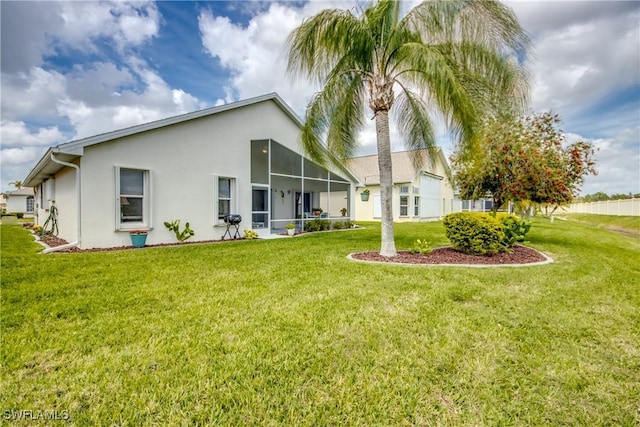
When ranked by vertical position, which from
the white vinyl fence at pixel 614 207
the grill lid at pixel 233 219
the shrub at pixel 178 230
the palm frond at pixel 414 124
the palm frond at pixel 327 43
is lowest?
the shrub at pixel 178 230

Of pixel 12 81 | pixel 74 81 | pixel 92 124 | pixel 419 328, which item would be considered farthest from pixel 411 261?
pixel 92 124

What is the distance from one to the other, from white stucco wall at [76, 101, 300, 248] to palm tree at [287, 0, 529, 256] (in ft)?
15.5

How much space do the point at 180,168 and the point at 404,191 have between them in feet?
61.2

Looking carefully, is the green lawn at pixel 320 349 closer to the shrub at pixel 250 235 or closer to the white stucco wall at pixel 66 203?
the white stucco wall at pixel 66 203

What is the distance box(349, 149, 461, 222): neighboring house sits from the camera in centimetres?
2464

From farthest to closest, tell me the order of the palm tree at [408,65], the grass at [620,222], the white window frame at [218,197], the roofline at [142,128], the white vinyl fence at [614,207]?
the white vinyl fence at [614,207] < the grass at [620,222] < the white window frame at [218,197] < the roofline at [142,128] < the palm tree at [408,65]

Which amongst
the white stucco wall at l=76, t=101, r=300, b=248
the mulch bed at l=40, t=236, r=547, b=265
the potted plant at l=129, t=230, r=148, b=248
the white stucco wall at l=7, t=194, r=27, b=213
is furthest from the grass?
the white stucco wall at l=7, t=194, r=27, b=213

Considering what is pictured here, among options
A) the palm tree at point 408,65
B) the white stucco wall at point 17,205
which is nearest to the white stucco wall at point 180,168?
the palm tree at point 408,65

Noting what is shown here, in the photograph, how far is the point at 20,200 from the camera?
42719 mm

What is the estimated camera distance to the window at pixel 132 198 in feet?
31.0

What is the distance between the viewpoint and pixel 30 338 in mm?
3203

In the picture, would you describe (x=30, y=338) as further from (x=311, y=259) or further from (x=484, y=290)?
(x=484, y=290)

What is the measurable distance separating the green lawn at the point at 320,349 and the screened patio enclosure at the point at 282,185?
8429 mm

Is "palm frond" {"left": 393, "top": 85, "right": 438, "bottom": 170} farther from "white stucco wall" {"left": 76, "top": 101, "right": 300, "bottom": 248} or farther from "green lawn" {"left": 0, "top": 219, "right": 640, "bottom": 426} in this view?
"white stucco wall" {"left": 76, "top": 101, "right": 300, "bottom": 248}
